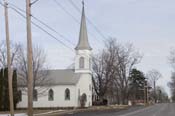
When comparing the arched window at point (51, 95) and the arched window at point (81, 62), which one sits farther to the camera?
the arched window at point (81, 62)

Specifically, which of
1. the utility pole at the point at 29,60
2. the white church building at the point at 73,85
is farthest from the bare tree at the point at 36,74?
the utility pole at the point at 29,60

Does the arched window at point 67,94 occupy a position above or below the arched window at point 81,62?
below

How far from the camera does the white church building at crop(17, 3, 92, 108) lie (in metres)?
90.6

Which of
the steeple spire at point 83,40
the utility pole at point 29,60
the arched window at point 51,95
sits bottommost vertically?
the arched window at point 51,95

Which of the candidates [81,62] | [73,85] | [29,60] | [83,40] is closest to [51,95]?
[73,85]

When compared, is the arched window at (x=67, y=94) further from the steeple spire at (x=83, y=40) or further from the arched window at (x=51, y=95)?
the steeple spire at (x=83, y=40)

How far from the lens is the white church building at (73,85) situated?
297 ft

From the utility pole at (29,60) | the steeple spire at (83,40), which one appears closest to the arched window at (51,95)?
the steeple spire at (83,40)

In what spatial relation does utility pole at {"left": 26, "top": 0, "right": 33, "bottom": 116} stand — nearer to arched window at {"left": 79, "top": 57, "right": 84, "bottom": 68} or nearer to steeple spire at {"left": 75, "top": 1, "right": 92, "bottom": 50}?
steeple spire at {"left": 75, "top": 1, "right": 92, "bottom": 50}

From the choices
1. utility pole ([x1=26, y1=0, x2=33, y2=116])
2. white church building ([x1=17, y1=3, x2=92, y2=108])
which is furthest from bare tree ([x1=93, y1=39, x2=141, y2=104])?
utility pole ([x1=26, y1=0, x2=33, y2=116])

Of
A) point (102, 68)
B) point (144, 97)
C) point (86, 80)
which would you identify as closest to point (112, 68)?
point (102, 68)

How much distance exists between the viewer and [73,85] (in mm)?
90812

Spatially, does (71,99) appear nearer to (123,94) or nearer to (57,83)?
(57,83)

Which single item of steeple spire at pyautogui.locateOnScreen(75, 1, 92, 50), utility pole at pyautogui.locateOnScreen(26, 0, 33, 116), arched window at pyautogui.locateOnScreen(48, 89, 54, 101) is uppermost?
steeple spire at pyautogui.locateOnScreen(75, 1, 92, 50)
